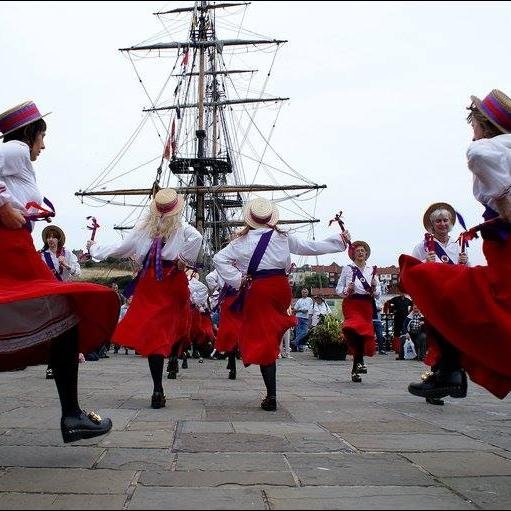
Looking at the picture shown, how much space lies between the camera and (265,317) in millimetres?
6387

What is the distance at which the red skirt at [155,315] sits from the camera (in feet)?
20.2

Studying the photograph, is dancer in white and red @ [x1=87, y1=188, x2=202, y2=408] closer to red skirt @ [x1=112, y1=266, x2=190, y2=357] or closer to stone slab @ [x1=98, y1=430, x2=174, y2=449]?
red skirt @ [x1=112, y1=266, x2=190, y2=357]

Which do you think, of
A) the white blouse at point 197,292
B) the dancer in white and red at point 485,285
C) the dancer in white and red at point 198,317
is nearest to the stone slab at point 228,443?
the dancer in white and red at point 485,285

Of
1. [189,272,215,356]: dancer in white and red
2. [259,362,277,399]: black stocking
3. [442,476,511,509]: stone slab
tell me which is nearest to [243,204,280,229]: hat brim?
[259,362,277,399]: black stocking

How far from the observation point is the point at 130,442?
158 inches

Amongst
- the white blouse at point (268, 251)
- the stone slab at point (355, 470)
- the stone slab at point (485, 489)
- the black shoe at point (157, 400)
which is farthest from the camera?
the white blouse at point (268, 251)

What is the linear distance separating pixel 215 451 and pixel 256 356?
246 cm

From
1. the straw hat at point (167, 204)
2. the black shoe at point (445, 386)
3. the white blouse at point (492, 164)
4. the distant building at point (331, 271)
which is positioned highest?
the distant building at point (331, 271)

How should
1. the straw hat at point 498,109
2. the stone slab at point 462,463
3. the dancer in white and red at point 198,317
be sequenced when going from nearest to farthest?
the stone slab at point 462,463 → the straw hat at point 498,109 → the dancer in white and red at point 198,317

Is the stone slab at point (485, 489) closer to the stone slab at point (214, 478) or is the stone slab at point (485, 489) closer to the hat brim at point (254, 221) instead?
the stone slab at point (214, 478)

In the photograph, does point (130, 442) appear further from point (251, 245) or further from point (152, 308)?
point (251, 245)

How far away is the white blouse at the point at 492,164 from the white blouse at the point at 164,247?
3.74 m

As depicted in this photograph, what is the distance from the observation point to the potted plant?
1540 centimetres

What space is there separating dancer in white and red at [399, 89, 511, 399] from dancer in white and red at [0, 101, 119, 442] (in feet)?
5.40
